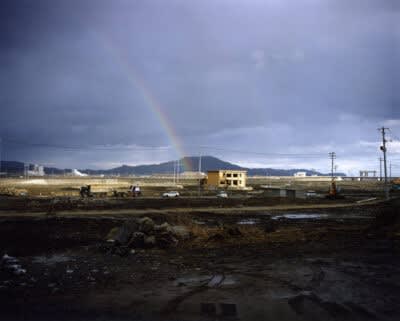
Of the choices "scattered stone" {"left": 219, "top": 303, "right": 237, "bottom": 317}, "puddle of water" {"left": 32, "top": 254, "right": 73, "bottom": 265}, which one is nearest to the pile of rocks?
"puddle of water" {"left": 32, "top": 254, "right": 73, "bottom": 265}

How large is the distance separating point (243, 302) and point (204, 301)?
0.99 m

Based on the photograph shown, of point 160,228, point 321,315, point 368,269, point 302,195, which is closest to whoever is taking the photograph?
point 321,315

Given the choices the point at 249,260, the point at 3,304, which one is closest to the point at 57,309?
the point at 3,304

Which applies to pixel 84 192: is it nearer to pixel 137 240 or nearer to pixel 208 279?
pixel 137 240

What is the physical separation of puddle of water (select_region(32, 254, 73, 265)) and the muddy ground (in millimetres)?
40

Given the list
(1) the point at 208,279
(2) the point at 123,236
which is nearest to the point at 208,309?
(1) the point at 208,279

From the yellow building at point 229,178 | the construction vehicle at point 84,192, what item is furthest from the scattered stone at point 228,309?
the yellow building at point 229,178

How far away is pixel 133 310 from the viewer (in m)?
8.52

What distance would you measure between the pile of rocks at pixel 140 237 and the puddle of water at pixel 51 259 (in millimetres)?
2034

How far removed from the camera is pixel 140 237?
56.7 feet

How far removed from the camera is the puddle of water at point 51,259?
14.3m

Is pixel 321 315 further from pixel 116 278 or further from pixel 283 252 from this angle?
pixel 283 252

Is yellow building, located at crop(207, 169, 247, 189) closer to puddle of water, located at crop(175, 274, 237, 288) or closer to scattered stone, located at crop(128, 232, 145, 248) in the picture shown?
scattered stone, located at crop(128, 232, 145, 248)

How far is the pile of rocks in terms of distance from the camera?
1698 cm
